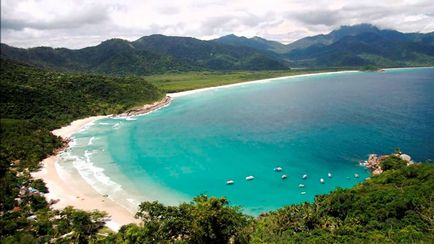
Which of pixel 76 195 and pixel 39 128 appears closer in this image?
pixel 76 195

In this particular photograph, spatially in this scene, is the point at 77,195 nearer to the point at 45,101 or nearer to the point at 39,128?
the point at 39,128

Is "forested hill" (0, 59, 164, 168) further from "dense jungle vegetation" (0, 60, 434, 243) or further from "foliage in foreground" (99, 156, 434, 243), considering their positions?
"foliage in foreground" (99, 156, 434, 243)

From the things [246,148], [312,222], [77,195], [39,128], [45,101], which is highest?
[45,101]

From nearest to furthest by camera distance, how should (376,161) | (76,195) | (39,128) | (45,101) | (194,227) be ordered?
(194,227)
(76,195)
(376,161)
(39,128)
(45,101)

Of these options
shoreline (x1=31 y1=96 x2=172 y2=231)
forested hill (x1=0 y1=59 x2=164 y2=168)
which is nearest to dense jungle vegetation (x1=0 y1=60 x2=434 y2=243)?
shoreline (x1=31 y1=96 x2=172 y2=231)

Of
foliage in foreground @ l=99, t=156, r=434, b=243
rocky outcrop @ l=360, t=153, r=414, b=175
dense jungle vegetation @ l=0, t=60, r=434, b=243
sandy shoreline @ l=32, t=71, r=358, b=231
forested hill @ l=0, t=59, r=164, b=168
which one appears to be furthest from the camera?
forested hill @ l=0, t=59, r=164, b=168

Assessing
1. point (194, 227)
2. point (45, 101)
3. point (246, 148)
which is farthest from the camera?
point (45, 101)

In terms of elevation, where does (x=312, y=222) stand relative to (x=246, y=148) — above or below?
above

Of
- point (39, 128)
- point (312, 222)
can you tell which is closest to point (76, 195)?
point (312, 222)

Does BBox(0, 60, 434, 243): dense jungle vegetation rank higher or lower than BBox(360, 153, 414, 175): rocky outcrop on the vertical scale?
higher

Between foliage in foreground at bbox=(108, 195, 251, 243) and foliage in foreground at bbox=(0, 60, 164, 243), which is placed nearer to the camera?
foliage in foreground at bbox=(108, 195, 251, 243)

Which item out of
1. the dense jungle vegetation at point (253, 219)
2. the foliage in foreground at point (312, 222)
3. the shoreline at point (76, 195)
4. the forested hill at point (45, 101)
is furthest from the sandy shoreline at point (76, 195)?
the foliage in foreground at point (312, 222)
